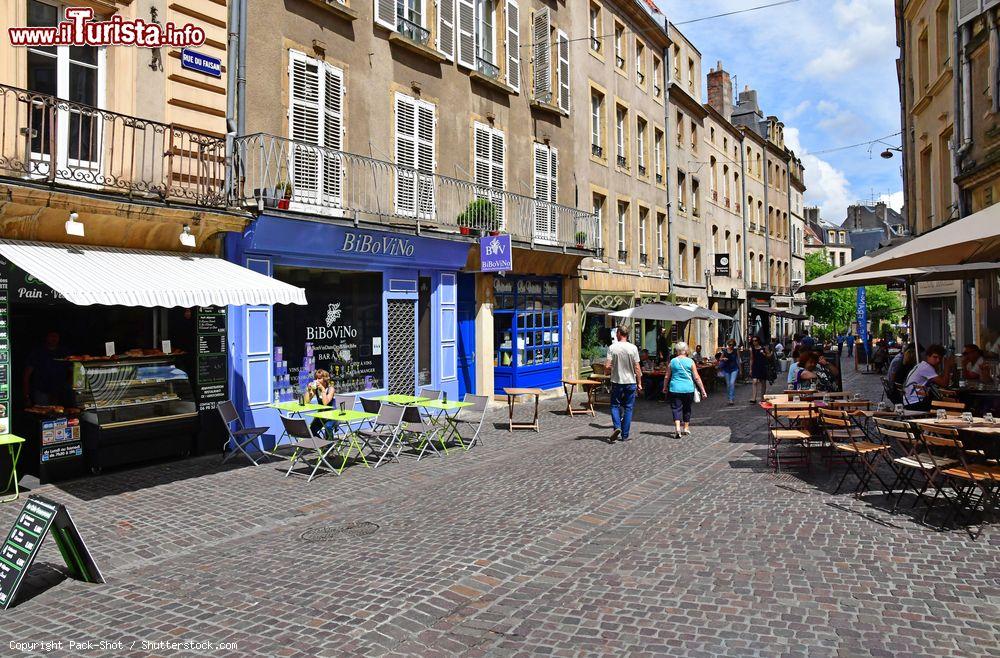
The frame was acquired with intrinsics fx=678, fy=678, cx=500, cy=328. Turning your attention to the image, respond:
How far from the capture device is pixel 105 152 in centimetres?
845

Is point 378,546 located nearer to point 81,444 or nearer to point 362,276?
point 81,444

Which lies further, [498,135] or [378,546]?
[498,135]

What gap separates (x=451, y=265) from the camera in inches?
547

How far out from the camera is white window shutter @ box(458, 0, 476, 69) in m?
14.6

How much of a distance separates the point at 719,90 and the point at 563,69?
1847cm

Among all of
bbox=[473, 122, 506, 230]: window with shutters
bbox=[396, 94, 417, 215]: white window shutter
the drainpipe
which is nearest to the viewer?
bbox=[396, 94, 417, 215]: white window shutter

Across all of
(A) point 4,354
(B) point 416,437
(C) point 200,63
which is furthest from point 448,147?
(A) point 4,354

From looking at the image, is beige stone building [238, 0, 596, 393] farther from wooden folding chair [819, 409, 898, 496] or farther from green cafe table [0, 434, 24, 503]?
wooden folding chair [819, 409, 898, 496]

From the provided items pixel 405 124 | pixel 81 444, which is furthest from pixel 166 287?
pixel 405 124

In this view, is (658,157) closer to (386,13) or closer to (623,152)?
(623,152)

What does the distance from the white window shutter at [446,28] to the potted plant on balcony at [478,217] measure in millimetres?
3101

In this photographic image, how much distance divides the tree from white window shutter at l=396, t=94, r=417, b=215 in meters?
42.0

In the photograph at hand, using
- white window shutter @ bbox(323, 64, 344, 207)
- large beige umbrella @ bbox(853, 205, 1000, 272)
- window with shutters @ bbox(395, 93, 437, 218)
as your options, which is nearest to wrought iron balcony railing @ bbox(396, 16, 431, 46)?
window with shutters @ bbox(395, 93, 437, 218)

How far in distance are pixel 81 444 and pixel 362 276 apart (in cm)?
531
